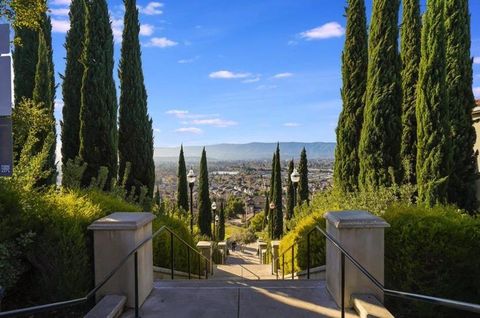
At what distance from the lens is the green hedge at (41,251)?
4.24 metres

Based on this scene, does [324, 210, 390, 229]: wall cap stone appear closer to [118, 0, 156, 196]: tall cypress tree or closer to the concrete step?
the concrete step

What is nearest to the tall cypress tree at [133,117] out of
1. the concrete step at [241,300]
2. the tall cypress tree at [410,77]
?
the concrete step at [241,300]

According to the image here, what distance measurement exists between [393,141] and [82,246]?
30.3ft

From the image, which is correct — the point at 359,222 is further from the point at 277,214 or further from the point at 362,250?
the point at 277,214

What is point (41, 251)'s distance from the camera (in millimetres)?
4309

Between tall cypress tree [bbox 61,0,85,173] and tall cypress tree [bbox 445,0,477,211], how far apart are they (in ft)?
36.5

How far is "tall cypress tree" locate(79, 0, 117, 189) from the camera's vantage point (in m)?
11.3

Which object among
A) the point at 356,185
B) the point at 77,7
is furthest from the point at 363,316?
the point at 77,7

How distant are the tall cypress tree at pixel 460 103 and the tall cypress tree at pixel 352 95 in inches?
124

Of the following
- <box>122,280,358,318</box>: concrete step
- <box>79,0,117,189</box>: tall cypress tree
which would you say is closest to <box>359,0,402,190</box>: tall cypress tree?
<box>122,280,358,318</box>: concrete step

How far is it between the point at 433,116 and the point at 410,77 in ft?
9.47

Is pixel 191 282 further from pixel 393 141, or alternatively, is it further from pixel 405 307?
pixel 393 141

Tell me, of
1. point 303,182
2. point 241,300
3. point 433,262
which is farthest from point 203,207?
point 433,262

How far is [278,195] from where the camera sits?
104ft
